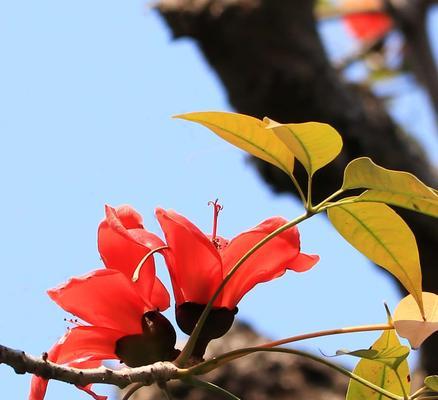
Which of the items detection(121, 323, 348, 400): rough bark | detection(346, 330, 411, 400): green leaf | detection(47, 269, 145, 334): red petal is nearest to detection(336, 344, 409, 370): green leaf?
detection(346, 330, 411, 400): green leaf

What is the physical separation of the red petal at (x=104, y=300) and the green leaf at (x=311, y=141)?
0.74 feet

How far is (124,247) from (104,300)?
6cm

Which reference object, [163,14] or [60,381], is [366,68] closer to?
[163,14]

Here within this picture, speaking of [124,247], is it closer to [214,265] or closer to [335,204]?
[214,265]

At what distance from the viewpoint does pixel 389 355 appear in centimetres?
111

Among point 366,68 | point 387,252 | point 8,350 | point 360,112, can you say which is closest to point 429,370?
point 360,112

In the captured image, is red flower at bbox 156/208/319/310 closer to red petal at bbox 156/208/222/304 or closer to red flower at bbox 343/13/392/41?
red petal at bbox 156/208/222/304

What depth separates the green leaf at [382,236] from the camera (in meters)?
1.03

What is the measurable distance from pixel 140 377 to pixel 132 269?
15 centimetres

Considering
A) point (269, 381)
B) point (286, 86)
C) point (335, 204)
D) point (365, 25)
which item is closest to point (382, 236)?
point (335, 204)

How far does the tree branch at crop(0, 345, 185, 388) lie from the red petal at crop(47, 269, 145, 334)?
0.10 meters

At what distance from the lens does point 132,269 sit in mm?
1105

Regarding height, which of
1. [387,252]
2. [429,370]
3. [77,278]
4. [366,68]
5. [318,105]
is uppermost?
[366,68]

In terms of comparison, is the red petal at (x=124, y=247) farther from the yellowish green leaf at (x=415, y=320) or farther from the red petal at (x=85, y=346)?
the yellowish green leaf at (x=415, y=320)
